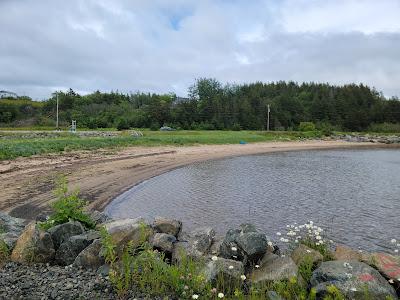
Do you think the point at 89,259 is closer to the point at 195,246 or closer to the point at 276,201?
the point at 195,246

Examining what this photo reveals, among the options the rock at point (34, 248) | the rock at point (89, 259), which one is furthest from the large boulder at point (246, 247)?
the rock at point (34, 248)

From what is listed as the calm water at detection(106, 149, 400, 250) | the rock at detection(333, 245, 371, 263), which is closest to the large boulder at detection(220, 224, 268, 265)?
the rock at detection(333, 245, 371, 263)

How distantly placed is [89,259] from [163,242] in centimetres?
144

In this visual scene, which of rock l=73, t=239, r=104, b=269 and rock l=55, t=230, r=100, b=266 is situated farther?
rock l=55, t=230, r=100, b=266

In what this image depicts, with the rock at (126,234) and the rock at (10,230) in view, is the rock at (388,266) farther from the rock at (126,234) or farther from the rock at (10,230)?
the rock at (10,230)

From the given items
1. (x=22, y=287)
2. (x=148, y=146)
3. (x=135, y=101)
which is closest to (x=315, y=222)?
(x=22, y=287)

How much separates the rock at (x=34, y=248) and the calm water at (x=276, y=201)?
5535 millimetres

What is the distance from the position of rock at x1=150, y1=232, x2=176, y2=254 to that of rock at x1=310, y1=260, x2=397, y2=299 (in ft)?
8.84

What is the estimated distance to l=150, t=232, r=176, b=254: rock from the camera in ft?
23.6

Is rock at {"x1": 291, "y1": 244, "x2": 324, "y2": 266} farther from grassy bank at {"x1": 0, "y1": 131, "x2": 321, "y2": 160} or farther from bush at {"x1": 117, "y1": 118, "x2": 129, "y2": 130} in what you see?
bush at {"x1": 117, "y1": 118, "x2": 129, "y2": 130}

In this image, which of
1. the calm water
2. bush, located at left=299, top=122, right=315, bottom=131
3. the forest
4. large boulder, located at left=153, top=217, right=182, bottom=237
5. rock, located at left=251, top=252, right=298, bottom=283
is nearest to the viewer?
rock, located at left=251, top=252, right=298, bottom=283

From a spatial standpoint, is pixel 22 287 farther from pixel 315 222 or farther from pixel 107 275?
pixel 315 222

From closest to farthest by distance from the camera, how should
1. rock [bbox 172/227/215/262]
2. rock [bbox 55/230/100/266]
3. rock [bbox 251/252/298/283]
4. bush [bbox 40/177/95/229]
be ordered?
rock [bbox 251/252/298/283] → rock [bbox 55/230/100/266] → rock [bbox 172/227/215/262] → bush [bbox 40/177/95/229]

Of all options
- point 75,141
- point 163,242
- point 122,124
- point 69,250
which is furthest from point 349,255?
point 122,124
